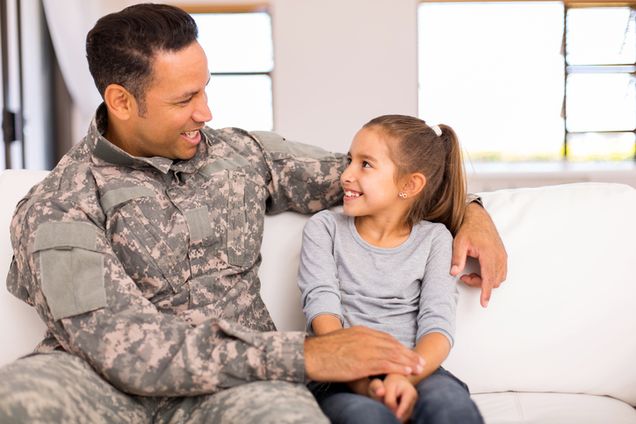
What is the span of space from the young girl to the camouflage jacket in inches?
5.7

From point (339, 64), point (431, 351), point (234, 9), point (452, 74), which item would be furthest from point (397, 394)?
point (234, 9)

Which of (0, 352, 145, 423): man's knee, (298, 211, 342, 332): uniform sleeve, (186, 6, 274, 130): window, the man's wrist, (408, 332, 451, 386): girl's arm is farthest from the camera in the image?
(186, 6, 274, 130): window

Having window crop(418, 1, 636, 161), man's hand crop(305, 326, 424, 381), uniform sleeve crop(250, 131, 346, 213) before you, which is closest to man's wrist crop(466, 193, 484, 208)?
uniform sleeve crop(250, 131, 346, 213)

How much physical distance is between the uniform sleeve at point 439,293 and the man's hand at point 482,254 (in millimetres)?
21

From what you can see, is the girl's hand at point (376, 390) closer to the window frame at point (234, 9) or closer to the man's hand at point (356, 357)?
the man's hand at point (356, 357)

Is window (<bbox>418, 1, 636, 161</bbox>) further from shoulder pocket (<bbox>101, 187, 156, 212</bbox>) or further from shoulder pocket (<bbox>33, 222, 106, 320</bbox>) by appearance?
shoulder pocket (<bbox>33, 222, 106, 320</bbox>)

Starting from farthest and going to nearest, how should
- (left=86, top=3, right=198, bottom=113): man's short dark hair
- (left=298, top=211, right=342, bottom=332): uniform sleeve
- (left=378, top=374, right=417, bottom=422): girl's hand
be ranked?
(left=86, top=3, right=198, bottom=113): man's short dark hair → (left=298, top=211, right=342, bottom=332): uniform sleeve → (left=378, top=374, right=417, bottom=422): girl's hand

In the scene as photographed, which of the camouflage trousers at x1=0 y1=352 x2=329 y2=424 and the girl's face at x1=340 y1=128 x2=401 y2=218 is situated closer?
the camouflage trousers at x1=0 y1=352 x2=329 y2=424

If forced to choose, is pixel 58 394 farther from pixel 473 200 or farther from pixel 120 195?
pixel 473 200

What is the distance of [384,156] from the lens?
1.76 m

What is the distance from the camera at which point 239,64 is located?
576cm

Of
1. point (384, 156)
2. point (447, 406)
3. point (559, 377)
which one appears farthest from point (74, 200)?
point (559, 377)

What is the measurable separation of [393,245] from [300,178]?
0.29 m

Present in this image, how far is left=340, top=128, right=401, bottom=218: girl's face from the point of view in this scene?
175 centimetres
